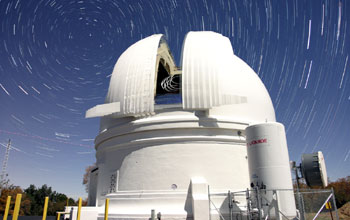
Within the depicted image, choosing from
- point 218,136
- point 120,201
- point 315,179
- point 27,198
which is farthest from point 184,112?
point 27,198

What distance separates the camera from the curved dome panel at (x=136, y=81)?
13.2 meters

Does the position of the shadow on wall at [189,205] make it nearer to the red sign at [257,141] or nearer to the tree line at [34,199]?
the red sign at [257,141]

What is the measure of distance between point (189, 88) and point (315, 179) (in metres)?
6.95

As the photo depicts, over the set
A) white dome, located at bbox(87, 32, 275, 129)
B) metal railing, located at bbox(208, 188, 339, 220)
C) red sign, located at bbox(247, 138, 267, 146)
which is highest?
white dome, located at bbox(87, 32, 275, 129)

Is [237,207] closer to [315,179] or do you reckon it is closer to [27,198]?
[315,179]

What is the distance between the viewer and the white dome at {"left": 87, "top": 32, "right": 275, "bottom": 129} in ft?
41.1

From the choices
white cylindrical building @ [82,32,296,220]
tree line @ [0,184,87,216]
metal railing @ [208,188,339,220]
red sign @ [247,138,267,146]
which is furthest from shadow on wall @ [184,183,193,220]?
tree line @ [0,184,87,216]

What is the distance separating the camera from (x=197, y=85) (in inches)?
496

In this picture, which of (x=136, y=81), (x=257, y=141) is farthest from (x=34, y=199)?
(x=257, y=141)

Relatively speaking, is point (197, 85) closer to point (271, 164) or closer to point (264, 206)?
point (271, 164)

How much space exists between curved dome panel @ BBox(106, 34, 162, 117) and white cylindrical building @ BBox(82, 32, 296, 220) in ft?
0.18

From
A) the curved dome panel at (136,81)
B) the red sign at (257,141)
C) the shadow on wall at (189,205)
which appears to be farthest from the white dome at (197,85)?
the shadow on wall at (189,205)

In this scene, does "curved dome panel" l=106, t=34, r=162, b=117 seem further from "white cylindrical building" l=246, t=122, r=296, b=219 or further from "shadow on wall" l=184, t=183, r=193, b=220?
→ "white cylindrical building" l=246, t=122, r=296, b=219

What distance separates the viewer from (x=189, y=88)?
12.6m
